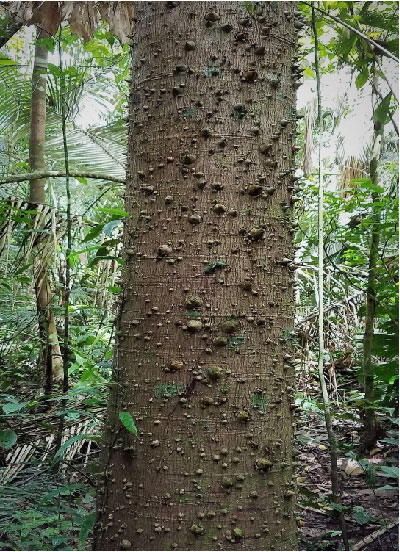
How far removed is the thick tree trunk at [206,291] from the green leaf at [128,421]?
41mm

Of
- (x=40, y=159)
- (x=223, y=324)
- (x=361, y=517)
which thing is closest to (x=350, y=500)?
(x=361, y=517)

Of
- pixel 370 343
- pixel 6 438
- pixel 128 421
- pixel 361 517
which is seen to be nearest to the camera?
pixel 128 421

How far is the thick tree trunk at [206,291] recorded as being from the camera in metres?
1.04

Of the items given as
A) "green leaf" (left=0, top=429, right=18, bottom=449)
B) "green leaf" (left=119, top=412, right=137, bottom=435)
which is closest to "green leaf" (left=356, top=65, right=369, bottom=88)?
"green leaf" (left=119, top=412, right=137, bottom=435)

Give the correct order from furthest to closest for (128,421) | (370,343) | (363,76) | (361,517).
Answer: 1. (370,343)
2. (363,76)
3. (361,517)
4. (128,421)

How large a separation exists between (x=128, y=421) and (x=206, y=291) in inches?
13.1

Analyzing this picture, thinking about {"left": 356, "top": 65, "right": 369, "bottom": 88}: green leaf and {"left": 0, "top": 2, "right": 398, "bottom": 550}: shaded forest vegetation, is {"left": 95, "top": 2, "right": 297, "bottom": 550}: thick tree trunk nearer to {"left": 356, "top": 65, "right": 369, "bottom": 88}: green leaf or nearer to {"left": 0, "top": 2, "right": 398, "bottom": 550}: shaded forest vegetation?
{"left": 0, "top": 2, "right": 398, "bottom": 550}: shaded forest vegetation

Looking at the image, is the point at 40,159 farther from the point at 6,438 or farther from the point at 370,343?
the point at 370,343

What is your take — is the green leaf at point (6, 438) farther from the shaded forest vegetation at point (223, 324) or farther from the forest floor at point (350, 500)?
the forest floor at point (350, 500)

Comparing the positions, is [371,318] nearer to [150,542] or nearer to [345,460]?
[345,460]

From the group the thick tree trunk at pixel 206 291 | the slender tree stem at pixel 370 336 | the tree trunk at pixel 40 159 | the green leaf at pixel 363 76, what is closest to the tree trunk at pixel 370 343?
the slender tree stem at pixel 370 336

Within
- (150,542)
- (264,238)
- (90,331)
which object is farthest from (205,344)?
(90,331)

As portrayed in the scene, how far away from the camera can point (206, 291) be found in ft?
3.65

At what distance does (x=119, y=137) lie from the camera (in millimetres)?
4109
